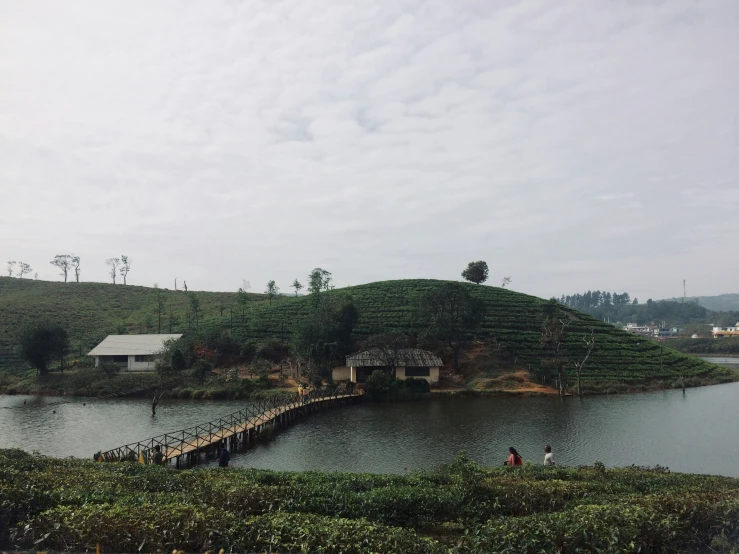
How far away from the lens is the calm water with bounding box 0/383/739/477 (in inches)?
1213

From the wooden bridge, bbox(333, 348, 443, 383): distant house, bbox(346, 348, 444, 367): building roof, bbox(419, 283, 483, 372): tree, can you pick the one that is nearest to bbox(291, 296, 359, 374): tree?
bbox(346, 348, 444, 367): building roof

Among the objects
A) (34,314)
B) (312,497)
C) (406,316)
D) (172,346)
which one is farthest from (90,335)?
(312,497)

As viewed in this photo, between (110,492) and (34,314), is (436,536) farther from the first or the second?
(34,314)

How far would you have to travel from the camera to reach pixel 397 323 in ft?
262

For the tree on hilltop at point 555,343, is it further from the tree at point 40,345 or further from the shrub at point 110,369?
the tree at point 40,345

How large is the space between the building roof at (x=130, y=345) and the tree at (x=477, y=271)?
53.1 meters

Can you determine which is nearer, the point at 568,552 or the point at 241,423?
the point at 568,552

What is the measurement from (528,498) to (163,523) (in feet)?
31.6

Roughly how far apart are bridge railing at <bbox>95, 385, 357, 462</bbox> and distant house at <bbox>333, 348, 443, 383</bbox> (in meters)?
3.63

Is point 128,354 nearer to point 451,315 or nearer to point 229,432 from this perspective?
point 229,432

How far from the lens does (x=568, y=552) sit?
9672 millimetres

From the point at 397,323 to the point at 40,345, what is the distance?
47598mm

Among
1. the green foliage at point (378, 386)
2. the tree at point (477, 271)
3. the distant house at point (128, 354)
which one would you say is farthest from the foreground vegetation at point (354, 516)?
the tree at point (477, 271)

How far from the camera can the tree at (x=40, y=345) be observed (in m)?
64.2
